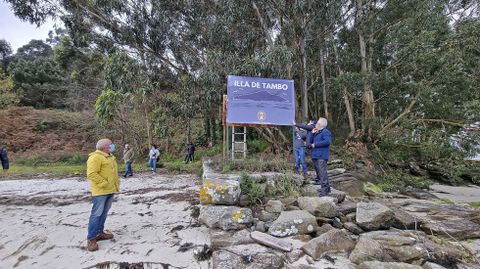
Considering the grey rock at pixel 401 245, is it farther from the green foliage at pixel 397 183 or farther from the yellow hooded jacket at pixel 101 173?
the yellow hooded jacket at pixel 101 173

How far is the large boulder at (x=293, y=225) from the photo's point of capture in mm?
4230

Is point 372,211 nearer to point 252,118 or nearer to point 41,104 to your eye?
point 252,118

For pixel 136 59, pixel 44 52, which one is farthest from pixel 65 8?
pixel 44 52

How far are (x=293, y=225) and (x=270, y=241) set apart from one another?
558 mm

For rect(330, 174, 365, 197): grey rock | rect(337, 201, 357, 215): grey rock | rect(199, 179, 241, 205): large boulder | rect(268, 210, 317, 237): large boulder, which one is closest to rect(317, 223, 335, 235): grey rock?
rect(268, 210, 317, 237): large boulder

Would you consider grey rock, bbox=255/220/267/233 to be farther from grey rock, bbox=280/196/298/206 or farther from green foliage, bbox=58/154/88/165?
green foliage, bbox=58/154/88/165

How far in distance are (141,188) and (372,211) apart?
593cm

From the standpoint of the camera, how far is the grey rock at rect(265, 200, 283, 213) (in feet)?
16.1

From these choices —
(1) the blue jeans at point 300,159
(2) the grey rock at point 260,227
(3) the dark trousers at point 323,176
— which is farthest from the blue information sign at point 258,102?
(2) the grey rock at point 260,227

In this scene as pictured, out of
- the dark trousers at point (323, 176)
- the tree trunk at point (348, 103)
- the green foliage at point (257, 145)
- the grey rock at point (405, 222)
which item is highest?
the tree trunk at point (348, 103)

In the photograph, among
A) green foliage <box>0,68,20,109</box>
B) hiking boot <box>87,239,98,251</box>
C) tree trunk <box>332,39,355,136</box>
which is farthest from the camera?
green foliage <box>0,68,20,109</box>

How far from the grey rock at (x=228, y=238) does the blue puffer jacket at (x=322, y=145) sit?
Answer: 6.11ft

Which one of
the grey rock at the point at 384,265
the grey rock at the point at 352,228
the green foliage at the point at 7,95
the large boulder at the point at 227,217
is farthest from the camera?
the green foliage at the point at 7,95

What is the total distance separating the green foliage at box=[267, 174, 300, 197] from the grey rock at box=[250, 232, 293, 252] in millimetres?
1469
